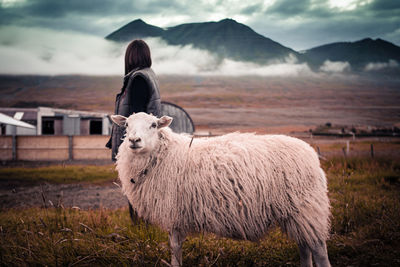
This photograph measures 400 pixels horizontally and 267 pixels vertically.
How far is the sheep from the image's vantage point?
264 centimetres

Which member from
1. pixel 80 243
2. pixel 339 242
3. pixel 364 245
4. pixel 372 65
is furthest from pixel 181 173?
pixel 372 65

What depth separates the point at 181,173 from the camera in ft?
9.38

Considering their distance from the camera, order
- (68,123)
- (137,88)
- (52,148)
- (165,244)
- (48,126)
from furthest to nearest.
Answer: (48,126) < (68,123) < (52,148) < (137,88) < (165,244)

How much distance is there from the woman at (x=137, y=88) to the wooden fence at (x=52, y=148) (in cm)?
1514

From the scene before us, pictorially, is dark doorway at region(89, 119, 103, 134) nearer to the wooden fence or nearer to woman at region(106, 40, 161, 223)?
the wooden fence

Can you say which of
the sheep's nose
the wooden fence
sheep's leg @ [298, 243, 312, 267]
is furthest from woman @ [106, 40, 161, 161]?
the wooden fence

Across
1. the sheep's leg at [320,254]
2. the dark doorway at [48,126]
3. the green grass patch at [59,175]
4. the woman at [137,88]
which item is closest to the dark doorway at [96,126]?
the dark doorway at [48,126]

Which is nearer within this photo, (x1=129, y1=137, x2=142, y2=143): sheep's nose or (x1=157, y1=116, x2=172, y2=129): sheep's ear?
(x1=129, y1=137, x2=142, y2=143): sheep's nose

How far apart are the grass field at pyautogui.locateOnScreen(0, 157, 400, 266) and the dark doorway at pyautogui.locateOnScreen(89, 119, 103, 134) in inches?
967

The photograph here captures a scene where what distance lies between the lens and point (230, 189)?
8.82 feet

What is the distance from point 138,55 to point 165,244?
2.41 metres

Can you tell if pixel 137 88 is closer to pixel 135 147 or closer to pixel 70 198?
pixel 135 147

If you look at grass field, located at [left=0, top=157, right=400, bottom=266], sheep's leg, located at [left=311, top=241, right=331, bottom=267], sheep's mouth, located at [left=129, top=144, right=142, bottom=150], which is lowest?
grass field, located at [left=0, top=157, right=400, bottom=266]

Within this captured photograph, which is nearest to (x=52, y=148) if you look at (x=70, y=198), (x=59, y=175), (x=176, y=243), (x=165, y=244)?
(x=59, y=175)
